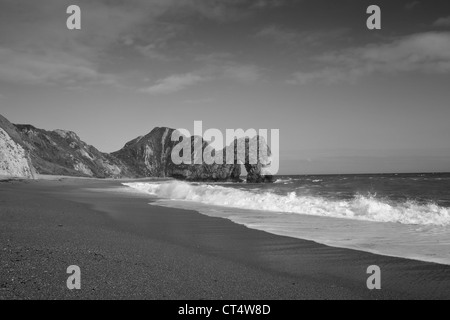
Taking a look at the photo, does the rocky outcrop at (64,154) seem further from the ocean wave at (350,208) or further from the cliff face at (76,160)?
the ocean wave at (350,208)

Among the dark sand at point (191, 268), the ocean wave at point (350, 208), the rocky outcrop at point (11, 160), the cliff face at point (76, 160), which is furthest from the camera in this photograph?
the cliff face at point (76, 160)

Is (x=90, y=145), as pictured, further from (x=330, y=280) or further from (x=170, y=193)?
(x=330, y=280)

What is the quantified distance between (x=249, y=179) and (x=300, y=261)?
384 ft

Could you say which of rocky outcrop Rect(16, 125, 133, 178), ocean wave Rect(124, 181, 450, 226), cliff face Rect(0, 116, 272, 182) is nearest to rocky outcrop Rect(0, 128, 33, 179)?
cliff face Rect(0, 116, 272, 182)

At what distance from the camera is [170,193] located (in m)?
34.6

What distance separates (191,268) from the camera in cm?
595

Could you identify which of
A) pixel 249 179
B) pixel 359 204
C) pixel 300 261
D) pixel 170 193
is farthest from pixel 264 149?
pixel 300 261

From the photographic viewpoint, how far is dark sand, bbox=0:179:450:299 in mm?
4684

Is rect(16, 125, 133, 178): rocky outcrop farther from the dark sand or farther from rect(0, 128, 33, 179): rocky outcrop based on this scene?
the dark sand

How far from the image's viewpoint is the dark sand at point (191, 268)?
468 cm

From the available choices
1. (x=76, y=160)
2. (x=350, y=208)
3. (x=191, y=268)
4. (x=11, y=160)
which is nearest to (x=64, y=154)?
(x=76, y=160)

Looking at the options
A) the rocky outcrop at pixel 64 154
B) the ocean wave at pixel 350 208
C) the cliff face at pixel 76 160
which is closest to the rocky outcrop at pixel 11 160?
the cliff face at pixel 76 160

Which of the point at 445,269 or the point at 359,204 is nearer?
the point at 445,269

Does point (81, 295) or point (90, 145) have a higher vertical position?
point (90, 145)
